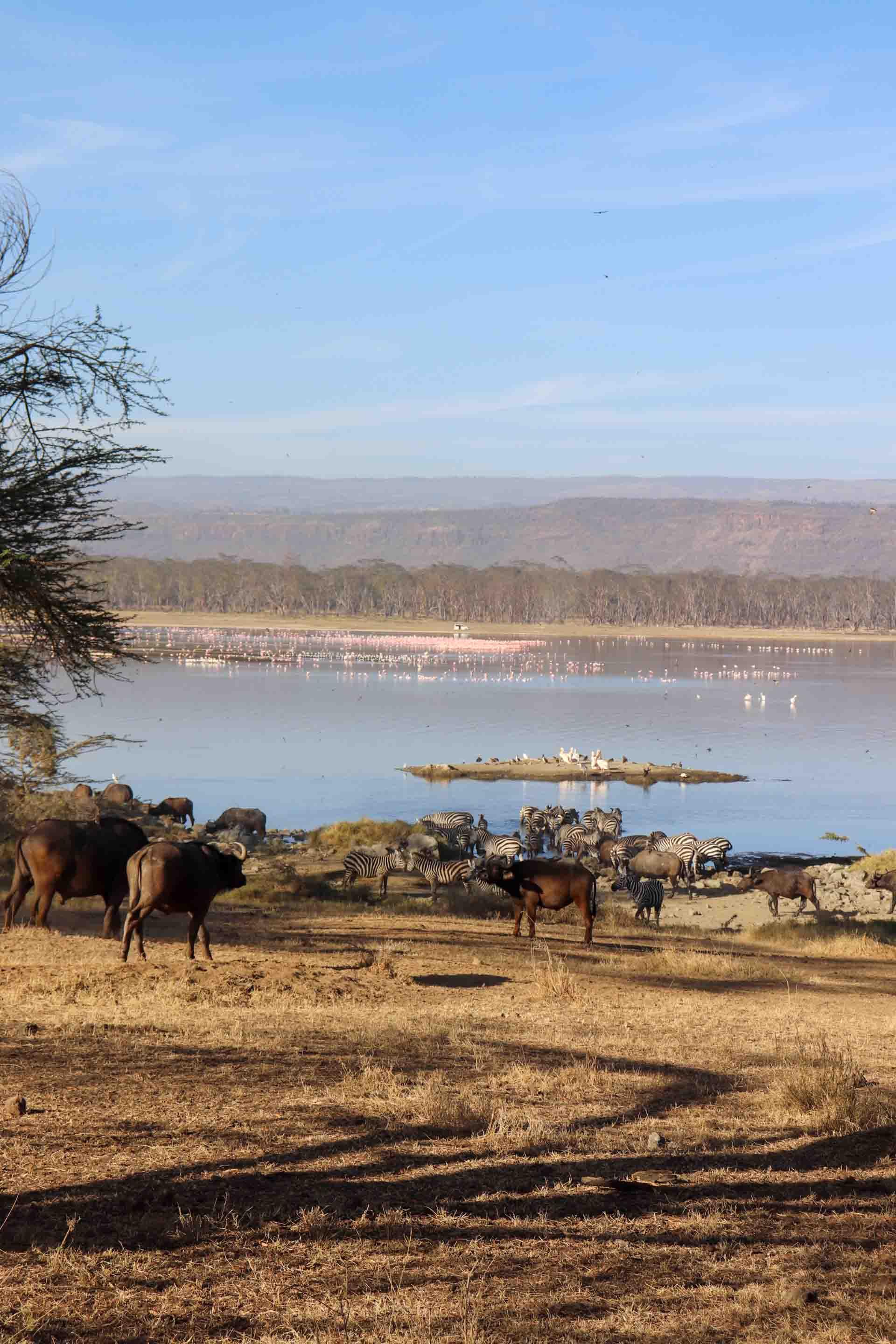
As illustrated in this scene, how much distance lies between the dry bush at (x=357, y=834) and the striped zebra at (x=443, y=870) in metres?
7.62

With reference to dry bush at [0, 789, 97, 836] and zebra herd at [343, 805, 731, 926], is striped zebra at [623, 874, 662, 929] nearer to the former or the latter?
zebra herd at [343, 805, 731, 926]

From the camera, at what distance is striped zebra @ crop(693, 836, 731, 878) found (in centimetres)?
3366

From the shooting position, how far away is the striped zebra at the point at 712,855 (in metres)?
33.7

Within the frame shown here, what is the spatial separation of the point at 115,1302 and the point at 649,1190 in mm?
2682

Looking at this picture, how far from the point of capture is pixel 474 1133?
7.36m

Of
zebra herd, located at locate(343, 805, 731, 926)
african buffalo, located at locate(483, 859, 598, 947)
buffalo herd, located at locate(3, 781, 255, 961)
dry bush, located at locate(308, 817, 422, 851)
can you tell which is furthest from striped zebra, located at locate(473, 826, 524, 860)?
buffalo herd, located at locate(3, 781, 255, 961)

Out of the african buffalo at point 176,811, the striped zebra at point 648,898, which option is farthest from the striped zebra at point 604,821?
the striped zebra at point 648,898

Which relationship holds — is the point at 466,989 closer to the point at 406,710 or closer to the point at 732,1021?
the point at 732,1021

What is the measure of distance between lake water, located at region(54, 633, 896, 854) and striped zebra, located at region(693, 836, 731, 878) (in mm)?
3782

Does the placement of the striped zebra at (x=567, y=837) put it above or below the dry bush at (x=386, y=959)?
below

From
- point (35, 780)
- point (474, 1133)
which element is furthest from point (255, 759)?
point (474, 1133)

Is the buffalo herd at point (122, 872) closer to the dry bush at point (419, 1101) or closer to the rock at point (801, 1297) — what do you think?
the dry bush at point (419, 1101)

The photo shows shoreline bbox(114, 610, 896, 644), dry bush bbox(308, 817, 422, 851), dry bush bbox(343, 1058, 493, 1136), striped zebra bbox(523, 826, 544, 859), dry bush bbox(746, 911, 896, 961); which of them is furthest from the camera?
shoreline bbox(114, 610, 896, 644)

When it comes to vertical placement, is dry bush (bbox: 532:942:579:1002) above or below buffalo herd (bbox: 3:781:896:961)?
below
